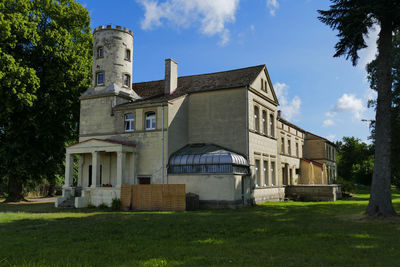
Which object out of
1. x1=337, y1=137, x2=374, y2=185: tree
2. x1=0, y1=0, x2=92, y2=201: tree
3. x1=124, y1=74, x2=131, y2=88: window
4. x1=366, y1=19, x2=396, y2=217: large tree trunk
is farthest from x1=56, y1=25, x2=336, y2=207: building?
x1=337, y1=137, x2=374, y2=185: tree

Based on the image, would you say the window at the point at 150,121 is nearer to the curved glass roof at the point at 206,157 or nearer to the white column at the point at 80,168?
the curved glass roof at the point at 206,157

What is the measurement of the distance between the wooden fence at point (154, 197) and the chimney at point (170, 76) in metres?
9.97

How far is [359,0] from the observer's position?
18.3 meters

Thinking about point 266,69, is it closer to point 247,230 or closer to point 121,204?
point 121,204

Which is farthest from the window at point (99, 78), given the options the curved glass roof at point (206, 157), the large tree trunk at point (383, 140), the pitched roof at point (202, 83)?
the large tree trunk at point (383, 140)

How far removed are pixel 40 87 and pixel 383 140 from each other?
27289mm

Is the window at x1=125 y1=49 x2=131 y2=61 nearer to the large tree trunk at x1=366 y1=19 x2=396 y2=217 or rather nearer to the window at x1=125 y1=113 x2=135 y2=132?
the window at x1=125 y1=113 x2=135 y2=132

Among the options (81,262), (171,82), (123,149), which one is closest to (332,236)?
(81,262)

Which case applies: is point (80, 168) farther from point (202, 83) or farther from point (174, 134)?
point (202, 83)

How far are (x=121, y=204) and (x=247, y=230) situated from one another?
13194 mm

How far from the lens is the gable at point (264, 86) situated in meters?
30.4

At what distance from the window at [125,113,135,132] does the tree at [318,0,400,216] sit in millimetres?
15942

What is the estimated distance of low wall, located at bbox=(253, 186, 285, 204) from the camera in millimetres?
29022

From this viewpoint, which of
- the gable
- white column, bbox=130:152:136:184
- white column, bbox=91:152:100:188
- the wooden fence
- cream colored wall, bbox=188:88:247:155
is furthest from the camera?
the gable
